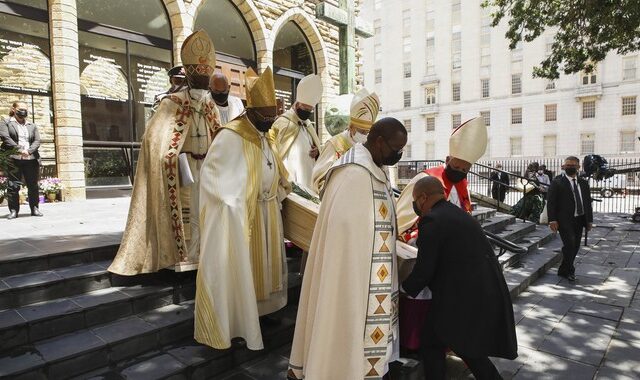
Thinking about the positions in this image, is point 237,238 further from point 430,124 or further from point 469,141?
point 430,124

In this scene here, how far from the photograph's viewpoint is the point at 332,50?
14.0 m

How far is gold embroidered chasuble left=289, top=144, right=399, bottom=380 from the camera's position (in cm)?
236

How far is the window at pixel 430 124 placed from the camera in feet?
150

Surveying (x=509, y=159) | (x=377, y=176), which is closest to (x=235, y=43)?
(x=377, y=176)

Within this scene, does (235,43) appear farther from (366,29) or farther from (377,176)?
(377,176)

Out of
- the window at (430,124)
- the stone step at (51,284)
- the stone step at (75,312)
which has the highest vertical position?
the window at (430,124)

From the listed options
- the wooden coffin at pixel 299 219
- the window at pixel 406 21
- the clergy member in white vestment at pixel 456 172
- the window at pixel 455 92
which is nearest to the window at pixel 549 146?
the window at pixel 455 92

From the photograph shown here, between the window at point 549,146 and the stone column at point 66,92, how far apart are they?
132 ft

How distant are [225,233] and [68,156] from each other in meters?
7.35

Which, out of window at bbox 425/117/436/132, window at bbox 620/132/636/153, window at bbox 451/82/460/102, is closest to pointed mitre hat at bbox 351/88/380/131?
window at bbox 620/132/636/153

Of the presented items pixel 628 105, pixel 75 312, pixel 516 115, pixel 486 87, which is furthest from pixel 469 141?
pixel 486 87

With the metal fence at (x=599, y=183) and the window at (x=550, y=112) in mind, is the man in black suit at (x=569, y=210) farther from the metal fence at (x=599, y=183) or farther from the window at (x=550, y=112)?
the window at (x=550, y=112)

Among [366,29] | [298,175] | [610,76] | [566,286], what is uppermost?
[610,76]

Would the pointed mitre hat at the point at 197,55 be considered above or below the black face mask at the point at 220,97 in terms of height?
above
